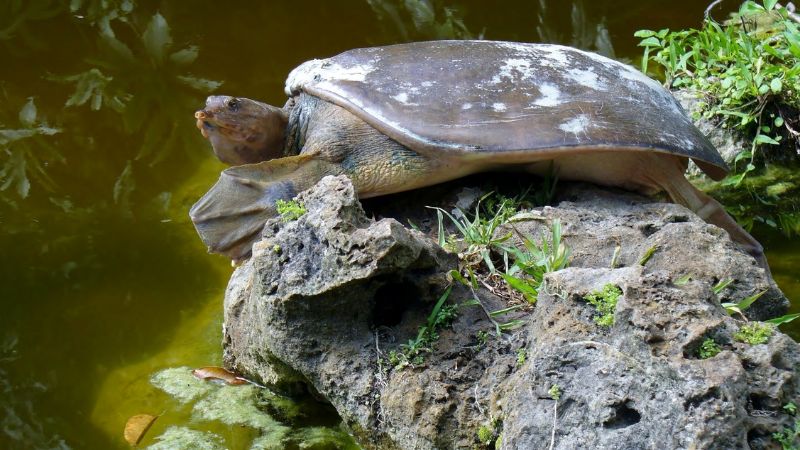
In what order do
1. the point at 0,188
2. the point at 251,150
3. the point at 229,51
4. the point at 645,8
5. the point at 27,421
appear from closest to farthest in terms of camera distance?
1. the point at 27,421
2. the point at 251,150
3. the point at 0,188
4. the point at 229,51
5. the point at 645,8

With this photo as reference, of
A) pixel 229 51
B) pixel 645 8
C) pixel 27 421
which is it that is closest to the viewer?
pixel 27 421

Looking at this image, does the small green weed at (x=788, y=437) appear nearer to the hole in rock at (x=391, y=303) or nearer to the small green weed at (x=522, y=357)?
the small green weed at (x=522, y=357)

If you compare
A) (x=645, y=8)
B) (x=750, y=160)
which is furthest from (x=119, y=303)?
(x=645, y=8)

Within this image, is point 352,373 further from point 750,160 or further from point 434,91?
point 750,160

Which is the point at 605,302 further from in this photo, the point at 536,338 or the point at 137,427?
the point at 137,427

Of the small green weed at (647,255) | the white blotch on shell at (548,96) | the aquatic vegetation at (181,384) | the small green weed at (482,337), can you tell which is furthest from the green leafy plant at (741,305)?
the aquatic vegetation at (181,384)

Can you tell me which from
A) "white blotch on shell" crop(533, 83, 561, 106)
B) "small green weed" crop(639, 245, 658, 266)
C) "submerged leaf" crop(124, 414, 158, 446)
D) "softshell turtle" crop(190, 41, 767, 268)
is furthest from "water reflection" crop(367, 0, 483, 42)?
"small green weed" crop(639, 245, 658, 266)

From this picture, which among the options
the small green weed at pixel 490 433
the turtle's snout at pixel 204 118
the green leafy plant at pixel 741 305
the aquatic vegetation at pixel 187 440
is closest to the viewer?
the small green weed at pixel 490 433

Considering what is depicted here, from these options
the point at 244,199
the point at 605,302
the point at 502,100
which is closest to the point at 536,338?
the point at 605,302
